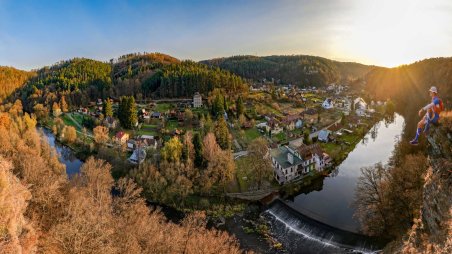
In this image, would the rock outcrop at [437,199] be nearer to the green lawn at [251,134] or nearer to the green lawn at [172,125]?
the green lawn at [251,134]

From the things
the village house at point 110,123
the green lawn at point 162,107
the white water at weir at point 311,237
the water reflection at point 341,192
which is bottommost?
the white water at weir at point 311,237

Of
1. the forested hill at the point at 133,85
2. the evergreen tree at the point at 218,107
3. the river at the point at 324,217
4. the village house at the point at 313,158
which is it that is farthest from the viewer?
the forested hill at the point at 133,85

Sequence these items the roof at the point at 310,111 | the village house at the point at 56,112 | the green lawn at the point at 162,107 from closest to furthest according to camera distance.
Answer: the roof at the point at 310,111
the green lawn at the point at 162,107
the village house at the point at 56,112

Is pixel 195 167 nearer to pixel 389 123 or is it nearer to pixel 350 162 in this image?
pixel 350 162

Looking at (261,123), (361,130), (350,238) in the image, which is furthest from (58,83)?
(350,238)

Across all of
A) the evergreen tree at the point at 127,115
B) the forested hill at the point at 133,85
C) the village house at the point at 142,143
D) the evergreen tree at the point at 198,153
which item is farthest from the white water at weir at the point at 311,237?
the forested hill at the point at 133,85

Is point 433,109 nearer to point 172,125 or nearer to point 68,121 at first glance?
point 172,125
